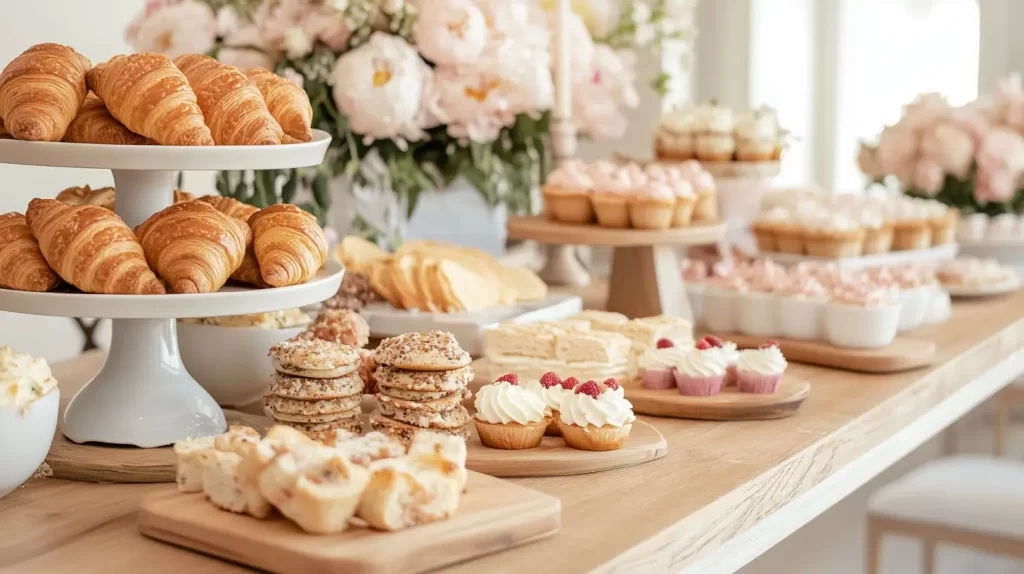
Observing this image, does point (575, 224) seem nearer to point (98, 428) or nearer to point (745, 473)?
point (745, 473)

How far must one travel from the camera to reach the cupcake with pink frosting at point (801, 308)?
2.00 m

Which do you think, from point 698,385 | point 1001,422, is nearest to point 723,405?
point 698,385

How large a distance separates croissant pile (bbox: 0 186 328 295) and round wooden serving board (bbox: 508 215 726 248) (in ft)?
2.61

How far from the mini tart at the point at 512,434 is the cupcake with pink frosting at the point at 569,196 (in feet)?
2.85

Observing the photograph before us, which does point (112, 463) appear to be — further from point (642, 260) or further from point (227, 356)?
point (642, 260)

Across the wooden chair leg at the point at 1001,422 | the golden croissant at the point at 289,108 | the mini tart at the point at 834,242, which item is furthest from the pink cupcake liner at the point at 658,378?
the wooden chair leg at the point at 1001,422

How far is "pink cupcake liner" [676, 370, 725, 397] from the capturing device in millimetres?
1620

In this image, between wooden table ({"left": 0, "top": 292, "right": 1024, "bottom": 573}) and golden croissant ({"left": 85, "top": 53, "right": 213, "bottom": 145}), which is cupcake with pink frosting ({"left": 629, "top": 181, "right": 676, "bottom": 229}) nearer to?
wooden table ({"left": 0, "top": 292, "right": 1024, "bottom": 573})

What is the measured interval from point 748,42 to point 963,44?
2.52 ft

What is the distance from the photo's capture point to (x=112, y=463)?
1321 millimetres

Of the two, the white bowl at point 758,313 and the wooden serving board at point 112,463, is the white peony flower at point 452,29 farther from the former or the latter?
the wooden serving board at point 112,463

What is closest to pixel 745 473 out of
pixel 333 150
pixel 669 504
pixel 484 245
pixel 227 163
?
pixel 669 504

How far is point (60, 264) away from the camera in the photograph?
1239mm

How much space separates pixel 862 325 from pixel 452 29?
87cm
